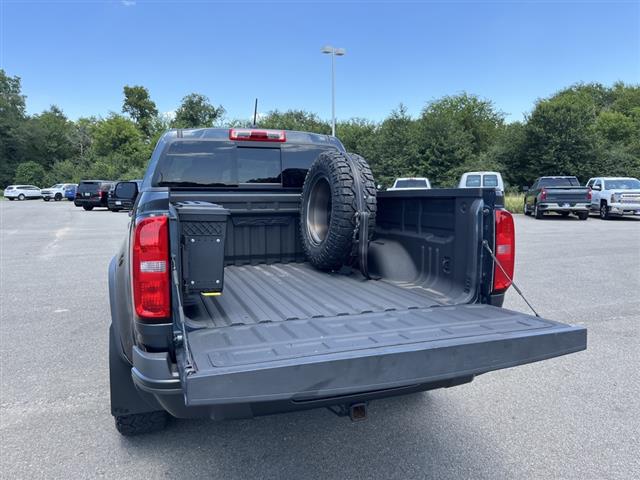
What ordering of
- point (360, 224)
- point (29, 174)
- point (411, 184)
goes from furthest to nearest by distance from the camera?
point (29, 174) → point (411, 184) → point (360, 224)

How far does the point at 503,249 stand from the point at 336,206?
1256 mm

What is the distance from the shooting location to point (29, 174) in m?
62.2

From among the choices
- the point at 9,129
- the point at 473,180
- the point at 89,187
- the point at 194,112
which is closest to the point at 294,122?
the point at 194,112

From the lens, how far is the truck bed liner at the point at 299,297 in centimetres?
272

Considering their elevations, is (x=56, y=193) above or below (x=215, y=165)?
below

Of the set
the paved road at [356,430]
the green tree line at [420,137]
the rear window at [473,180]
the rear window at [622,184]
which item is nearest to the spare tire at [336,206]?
the paved road at [356,430]

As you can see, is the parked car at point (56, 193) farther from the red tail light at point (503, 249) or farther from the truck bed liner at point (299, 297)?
the red tail light at point (503, 249)

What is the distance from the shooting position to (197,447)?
9.55 ft

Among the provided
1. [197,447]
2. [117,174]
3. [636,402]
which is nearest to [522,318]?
[636,402]

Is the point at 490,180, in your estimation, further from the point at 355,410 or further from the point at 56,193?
the point at 56,193

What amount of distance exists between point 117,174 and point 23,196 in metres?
9.74

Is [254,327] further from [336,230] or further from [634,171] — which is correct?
[634,171]

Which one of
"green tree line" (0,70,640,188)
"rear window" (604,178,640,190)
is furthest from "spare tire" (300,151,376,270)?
"green tree line" (0,70,640,188)

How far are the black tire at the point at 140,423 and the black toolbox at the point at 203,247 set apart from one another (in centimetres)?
97
